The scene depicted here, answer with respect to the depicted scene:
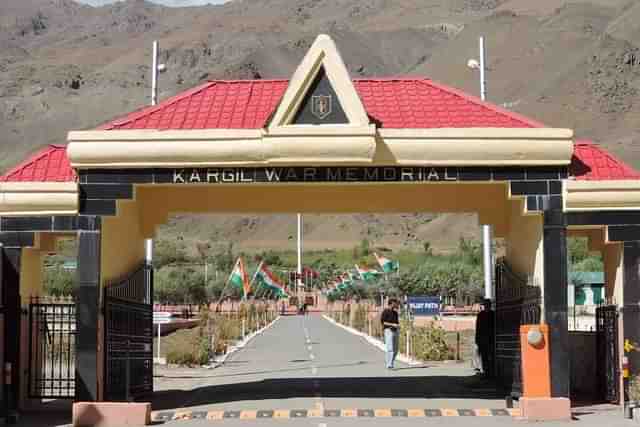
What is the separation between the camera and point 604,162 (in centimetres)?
2191

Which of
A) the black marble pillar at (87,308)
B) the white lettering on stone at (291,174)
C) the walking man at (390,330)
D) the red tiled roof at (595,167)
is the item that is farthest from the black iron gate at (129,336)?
the red tiled roof at (595,167)

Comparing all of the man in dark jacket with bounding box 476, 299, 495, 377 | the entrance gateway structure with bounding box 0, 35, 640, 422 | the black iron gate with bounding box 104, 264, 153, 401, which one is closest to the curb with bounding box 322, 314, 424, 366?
the man in dark jacket with bounding box 476, 299, 495, 377

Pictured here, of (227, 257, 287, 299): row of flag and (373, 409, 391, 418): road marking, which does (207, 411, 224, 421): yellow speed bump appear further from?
(227, 257, 287, 299): row of flag

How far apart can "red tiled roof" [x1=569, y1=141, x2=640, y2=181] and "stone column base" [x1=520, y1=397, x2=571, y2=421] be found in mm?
3886

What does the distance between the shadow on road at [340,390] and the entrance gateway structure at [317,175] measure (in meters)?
1.93

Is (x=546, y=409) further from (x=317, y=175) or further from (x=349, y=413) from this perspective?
(x=317, y=175)

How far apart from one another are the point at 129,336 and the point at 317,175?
4.90 m

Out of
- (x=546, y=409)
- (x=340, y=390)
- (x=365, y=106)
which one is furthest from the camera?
(x=340, y=390)

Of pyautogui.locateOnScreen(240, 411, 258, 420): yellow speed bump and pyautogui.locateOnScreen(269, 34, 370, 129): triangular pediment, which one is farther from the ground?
pyautogui.locateOnScreen(269, 34, 370, 129): triangular pediment

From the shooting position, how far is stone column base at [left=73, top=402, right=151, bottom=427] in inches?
775

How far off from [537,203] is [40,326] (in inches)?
358

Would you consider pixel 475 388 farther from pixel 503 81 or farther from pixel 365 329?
pixel 503 81

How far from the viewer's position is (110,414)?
65.1ft

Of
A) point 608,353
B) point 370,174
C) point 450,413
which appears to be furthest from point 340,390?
point 370,174
